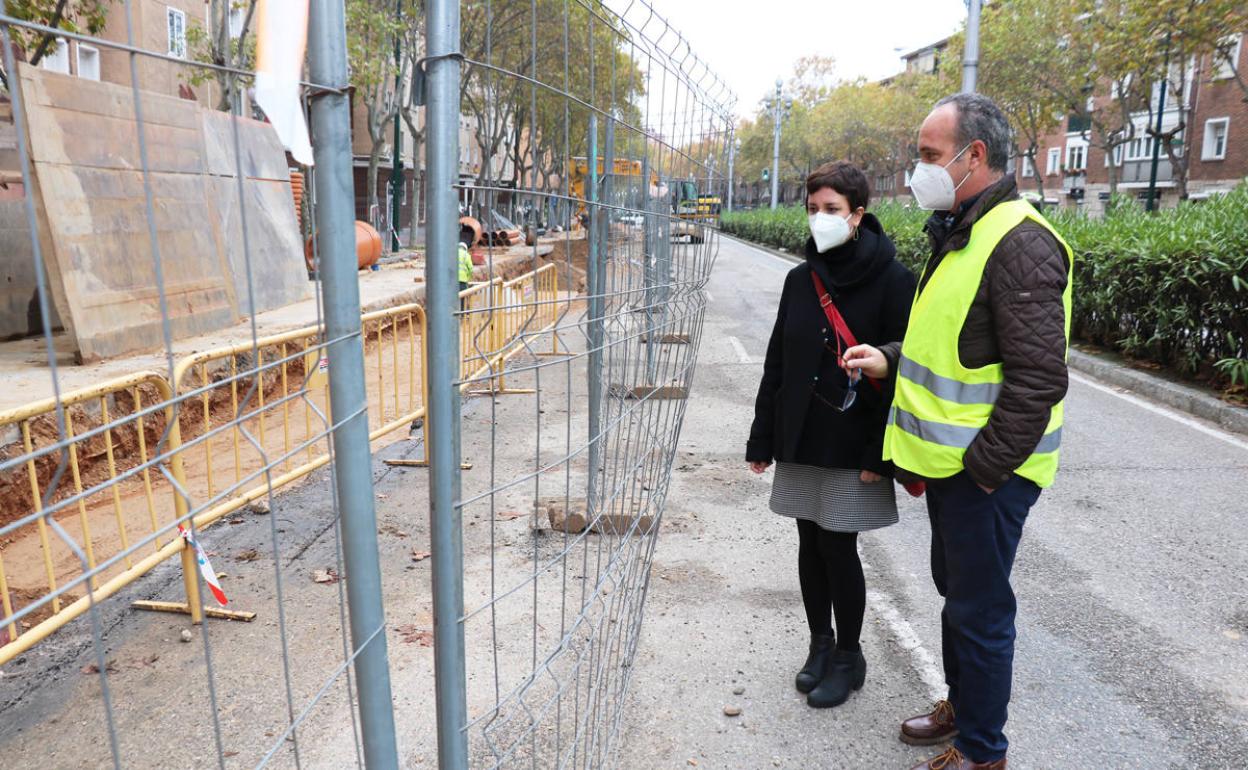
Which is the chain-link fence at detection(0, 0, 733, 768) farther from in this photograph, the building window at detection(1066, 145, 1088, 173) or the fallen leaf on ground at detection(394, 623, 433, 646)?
the building window at detection(1066, 145, 1088, 173)

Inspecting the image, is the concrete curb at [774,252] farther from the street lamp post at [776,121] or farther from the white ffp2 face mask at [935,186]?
the white ffp2 face mask at [935,186]

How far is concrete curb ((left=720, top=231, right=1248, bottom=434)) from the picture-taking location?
23.8 ft

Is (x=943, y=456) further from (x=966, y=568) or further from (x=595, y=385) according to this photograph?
(x=595, y=385)

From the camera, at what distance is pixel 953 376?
2.47 m

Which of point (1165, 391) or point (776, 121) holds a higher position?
point (776, 121)

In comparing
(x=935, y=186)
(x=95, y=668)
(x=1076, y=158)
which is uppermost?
(x=1076, y=158)

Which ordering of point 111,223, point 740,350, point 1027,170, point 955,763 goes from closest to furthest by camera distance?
point 955,763
point 111,223
point 740,350
point 1027,170

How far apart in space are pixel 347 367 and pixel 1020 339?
5.47 feet

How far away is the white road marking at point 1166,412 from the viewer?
6.82 m

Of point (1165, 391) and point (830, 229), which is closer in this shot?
point (830, 229)

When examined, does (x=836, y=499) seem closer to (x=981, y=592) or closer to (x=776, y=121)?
(x=981, y=592)

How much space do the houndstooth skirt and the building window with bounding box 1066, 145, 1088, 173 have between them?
48761 mm

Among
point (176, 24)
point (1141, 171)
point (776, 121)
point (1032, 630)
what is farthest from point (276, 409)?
point (1141, 171)

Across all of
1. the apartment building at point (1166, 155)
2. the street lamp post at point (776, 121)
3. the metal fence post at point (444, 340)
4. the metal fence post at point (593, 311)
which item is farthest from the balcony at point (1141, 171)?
the metal fence post at point (444, 340)
